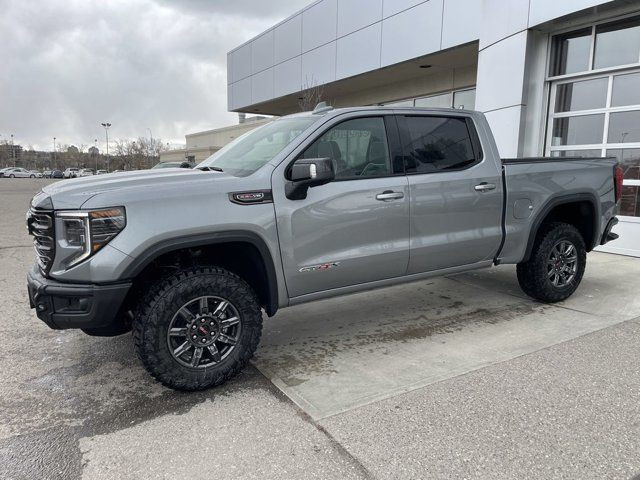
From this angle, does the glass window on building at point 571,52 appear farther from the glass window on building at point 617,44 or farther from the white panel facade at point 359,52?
the white panel facade at point 359,52

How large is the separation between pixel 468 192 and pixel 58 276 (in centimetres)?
341

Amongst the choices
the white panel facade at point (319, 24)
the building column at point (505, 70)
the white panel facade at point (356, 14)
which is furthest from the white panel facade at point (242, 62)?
the building column at point (505, 70)

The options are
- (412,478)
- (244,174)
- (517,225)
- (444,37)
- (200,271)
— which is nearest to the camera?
(412,478)

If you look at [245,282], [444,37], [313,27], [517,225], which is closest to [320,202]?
[245,282]

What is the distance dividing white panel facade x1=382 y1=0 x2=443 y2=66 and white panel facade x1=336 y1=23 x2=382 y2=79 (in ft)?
1.20

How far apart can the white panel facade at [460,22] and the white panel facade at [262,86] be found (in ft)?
34.1

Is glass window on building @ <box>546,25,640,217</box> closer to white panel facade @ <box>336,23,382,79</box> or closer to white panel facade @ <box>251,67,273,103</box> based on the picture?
white panel facade @ <box>336,23,382,79</box>

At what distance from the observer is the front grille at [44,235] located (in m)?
3.06

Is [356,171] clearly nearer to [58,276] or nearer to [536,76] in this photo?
[58,276]

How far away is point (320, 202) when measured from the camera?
144 inches

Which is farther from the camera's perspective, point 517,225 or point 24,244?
point 24,244

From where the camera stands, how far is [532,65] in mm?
9297

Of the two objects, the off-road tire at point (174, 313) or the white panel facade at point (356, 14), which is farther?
the white panel facade at point (356, 14)

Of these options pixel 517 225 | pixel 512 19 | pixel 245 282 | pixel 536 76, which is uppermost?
pixel 512 19
